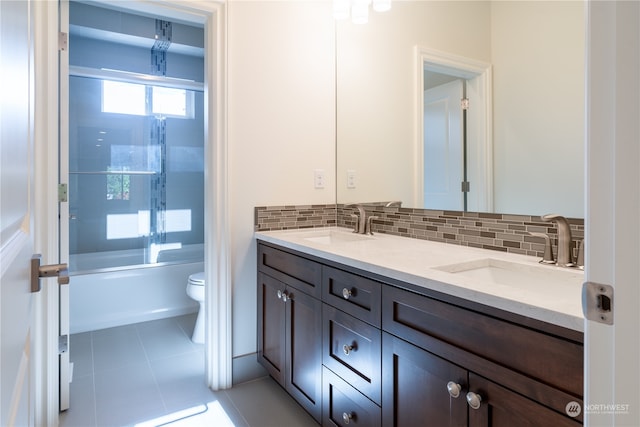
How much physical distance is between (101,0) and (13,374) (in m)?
1.85

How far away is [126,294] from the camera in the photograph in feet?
9.43

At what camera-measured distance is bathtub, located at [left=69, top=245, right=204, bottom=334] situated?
2715 millimetres

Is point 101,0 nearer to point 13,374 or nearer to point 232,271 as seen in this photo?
point 232,271

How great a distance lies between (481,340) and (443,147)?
1.07 m

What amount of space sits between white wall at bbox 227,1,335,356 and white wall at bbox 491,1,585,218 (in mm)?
1036

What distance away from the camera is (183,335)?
8.72 feet

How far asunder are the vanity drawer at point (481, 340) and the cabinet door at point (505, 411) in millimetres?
32

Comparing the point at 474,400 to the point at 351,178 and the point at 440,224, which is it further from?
the point at 351,178

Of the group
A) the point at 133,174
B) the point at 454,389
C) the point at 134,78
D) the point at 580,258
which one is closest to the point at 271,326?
the point at 454,389

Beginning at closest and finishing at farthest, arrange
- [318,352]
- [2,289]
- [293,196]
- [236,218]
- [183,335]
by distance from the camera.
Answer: [2,289]
[318,352]
[236,218]
[293,196]
[183,335]

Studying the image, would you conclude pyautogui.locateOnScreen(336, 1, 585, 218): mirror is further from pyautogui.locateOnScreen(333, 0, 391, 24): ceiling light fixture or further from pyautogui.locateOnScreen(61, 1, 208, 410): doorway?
pyautogui.locateOnScreen(61, 1, 208, 410): doorway

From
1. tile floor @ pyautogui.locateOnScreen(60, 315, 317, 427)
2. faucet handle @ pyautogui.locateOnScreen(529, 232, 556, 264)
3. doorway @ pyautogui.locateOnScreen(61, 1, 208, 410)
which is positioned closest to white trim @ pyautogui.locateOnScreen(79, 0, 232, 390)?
tile floor @ pyautogui.locateOnScreen(60, 315, 317, 427)

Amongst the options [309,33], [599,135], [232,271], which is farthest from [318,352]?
[309,33]

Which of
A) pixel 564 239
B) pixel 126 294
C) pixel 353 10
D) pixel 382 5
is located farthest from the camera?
pixel 126 294
